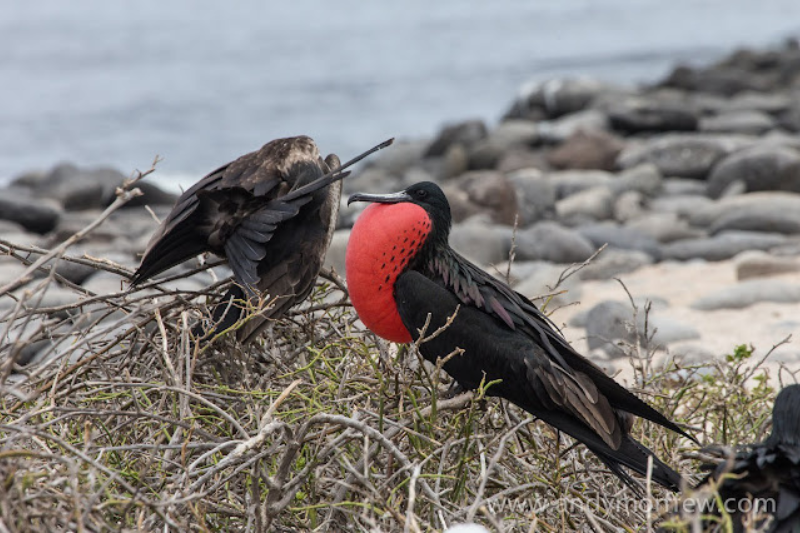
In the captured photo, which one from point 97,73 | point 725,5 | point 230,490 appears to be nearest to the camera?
point 230,490

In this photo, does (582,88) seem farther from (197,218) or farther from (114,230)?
(197,218)

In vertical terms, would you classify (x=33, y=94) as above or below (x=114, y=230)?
below

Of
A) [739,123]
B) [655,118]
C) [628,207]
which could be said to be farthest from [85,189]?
[739,123]

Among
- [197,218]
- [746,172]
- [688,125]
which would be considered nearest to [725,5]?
[688,125]

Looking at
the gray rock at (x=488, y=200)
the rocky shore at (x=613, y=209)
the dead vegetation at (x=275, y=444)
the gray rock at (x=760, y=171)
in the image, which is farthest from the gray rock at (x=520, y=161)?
the dead vegetation at (x=275, y=444)

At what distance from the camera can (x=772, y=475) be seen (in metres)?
1.83

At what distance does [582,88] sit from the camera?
1437cm

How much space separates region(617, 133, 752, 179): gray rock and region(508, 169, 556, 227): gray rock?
1.69m

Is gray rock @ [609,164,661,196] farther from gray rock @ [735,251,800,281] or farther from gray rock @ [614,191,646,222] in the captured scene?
gray rock @ [735,251,800,281]

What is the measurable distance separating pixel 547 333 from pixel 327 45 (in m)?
23.1

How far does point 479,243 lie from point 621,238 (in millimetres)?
1205

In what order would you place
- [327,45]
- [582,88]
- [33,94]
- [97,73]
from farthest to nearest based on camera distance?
[327,45]
[97,73]
[33,94]
[582,88]

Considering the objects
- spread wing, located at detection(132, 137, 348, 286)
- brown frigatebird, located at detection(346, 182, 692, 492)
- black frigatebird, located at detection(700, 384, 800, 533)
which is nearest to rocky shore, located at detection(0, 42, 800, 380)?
brown frigatebird, located at detection(346, 182, 692, 492)

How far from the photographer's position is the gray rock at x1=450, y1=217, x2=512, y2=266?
6633mm
